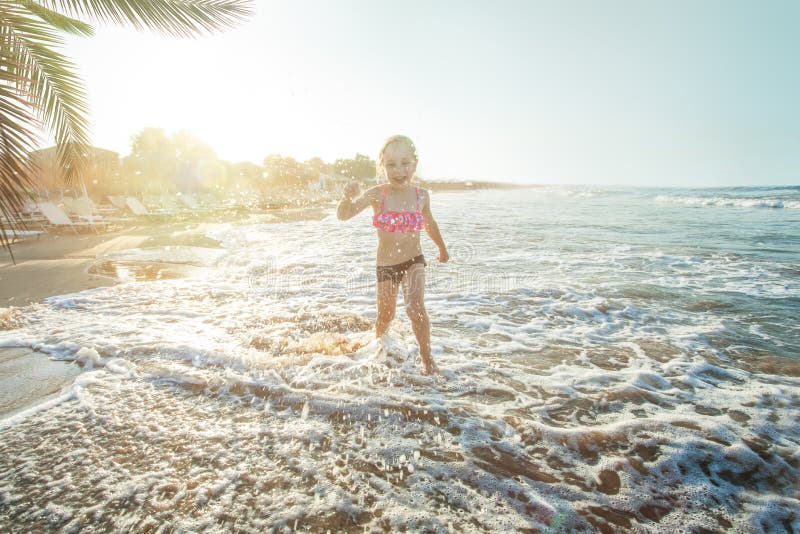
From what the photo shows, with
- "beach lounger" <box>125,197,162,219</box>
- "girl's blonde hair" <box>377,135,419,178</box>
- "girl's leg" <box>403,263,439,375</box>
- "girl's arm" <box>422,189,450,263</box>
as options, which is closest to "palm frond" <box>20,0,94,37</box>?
"girl's blonde hair" <box>377,135,419,178</box>

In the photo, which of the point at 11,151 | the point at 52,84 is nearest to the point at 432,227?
the point at 11,151

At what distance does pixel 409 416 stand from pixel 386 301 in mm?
1108

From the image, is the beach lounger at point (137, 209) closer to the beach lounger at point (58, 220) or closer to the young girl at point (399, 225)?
the beach lounger at point (58, 220)

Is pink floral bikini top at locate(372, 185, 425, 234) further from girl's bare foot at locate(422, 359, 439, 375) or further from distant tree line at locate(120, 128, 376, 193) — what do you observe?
distant tree line at locate(120, 128, 376, 193)

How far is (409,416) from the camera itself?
89.8 inches

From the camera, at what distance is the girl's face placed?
115 inches

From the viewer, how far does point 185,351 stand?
3.13 m

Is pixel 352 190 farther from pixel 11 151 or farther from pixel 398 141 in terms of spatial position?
pixel 11 151

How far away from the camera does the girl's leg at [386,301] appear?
3.10 meters

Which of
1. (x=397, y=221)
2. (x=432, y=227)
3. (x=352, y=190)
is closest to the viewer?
(x=352, y=190)

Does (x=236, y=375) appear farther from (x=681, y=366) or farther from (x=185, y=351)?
(x=681, y=366)

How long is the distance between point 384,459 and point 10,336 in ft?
13.4

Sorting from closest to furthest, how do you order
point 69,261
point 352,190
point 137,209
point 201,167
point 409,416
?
point 409,416
point 352,190
point 69,261
point 137,209
point 201,167

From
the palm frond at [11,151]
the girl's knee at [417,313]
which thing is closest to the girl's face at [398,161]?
the girl's knee at [417,313]
